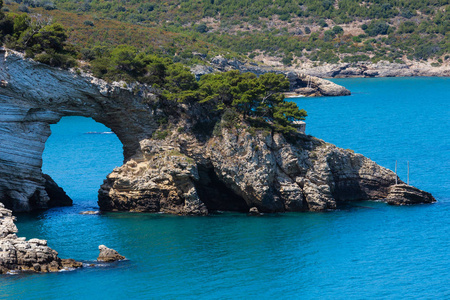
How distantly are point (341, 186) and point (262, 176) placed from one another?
894cm

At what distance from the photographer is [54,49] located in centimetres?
5700

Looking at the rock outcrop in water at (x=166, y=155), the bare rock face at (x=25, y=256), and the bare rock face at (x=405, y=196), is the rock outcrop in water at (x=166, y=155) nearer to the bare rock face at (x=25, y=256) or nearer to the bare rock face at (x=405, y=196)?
the bare rock face at (x=405, y=196)

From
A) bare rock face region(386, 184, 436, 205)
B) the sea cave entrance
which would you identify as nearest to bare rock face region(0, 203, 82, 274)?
the sea cave entrance

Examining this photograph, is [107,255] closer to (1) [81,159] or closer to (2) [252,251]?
(2) [252,251]

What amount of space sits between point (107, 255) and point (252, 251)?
34.4ft

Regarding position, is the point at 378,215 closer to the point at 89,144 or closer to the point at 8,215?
the point at 8,215

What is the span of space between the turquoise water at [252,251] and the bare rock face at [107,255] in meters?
0.67

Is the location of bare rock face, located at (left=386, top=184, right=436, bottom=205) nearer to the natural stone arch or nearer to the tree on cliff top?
the tree on cliff top

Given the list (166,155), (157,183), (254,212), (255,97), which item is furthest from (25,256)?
(255,97)

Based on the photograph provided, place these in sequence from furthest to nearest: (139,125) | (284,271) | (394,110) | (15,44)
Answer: (394,110), (139,125), (15,44), (284,271)

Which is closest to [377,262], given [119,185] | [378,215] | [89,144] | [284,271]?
[284,271]

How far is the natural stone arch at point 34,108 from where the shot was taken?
53531 mm

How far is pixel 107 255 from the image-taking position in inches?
1714

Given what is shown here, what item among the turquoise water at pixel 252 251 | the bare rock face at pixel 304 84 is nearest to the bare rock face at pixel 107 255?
the turquoise water at pixel 252 251
